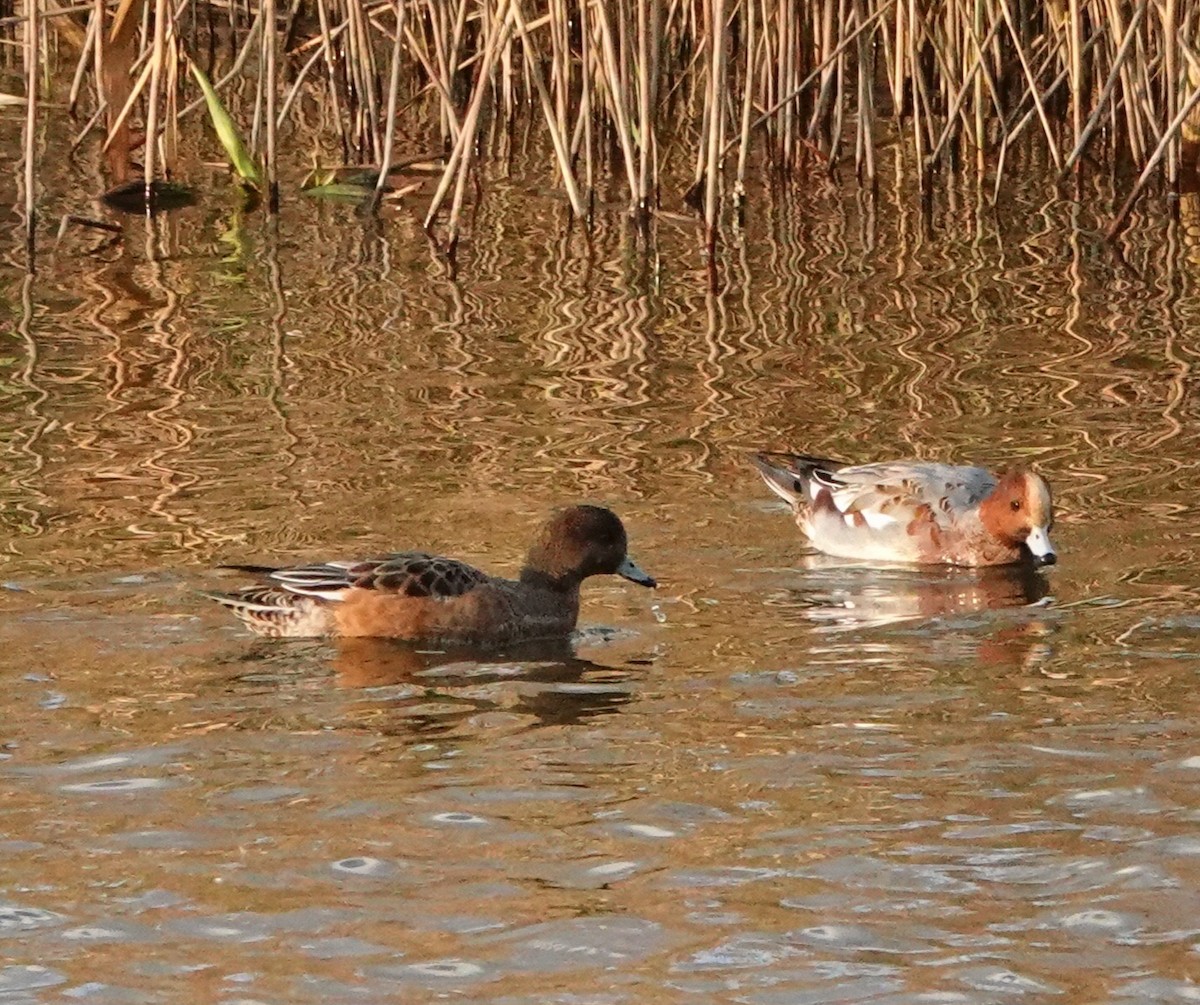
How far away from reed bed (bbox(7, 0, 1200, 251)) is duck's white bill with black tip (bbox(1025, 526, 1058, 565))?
3.44 meters

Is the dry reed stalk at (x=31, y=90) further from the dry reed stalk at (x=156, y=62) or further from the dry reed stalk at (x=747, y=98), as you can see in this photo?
the dry reed stalk at (x=747, y=98)

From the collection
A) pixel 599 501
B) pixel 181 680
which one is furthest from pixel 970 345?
pixel 181 680

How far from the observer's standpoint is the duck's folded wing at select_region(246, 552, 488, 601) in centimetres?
612

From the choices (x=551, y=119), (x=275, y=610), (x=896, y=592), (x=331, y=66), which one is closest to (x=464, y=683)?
(x=275, y=610)

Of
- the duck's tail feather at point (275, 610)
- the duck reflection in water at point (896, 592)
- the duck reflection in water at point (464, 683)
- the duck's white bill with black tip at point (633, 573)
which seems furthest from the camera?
the duck reflection in water at point (896, 592)

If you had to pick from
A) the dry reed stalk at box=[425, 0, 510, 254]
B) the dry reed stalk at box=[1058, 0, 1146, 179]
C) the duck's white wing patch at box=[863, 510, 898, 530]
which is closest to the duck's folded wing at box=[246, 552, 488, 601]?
the duck's white wing patch at box=[863, 510, 898, 530]

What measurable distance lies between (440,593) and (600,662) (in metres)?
0.51

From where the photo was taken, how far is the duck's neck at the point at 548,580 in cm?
638

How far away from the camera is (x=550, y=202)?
12875 mm

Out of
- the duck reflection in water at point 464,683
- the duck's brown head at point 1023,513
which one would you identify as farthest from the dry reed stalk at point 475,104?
the duck reflection in water at point 464,683

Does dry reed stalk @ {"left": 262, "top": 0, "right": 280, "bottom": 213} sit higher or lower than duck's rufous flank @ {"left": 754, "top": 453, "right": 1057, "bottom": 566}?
higher

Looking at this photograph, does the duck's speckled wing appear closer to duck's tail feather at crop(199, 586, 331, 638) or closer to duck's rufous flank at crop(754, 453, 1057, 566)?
duck's rufous flank at crop(754, 453, 1057, 566)

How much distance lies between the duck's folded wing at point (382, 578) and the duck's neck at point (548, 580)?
18 centimetres

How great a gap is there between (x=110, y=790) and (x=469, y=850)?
2.65ft
